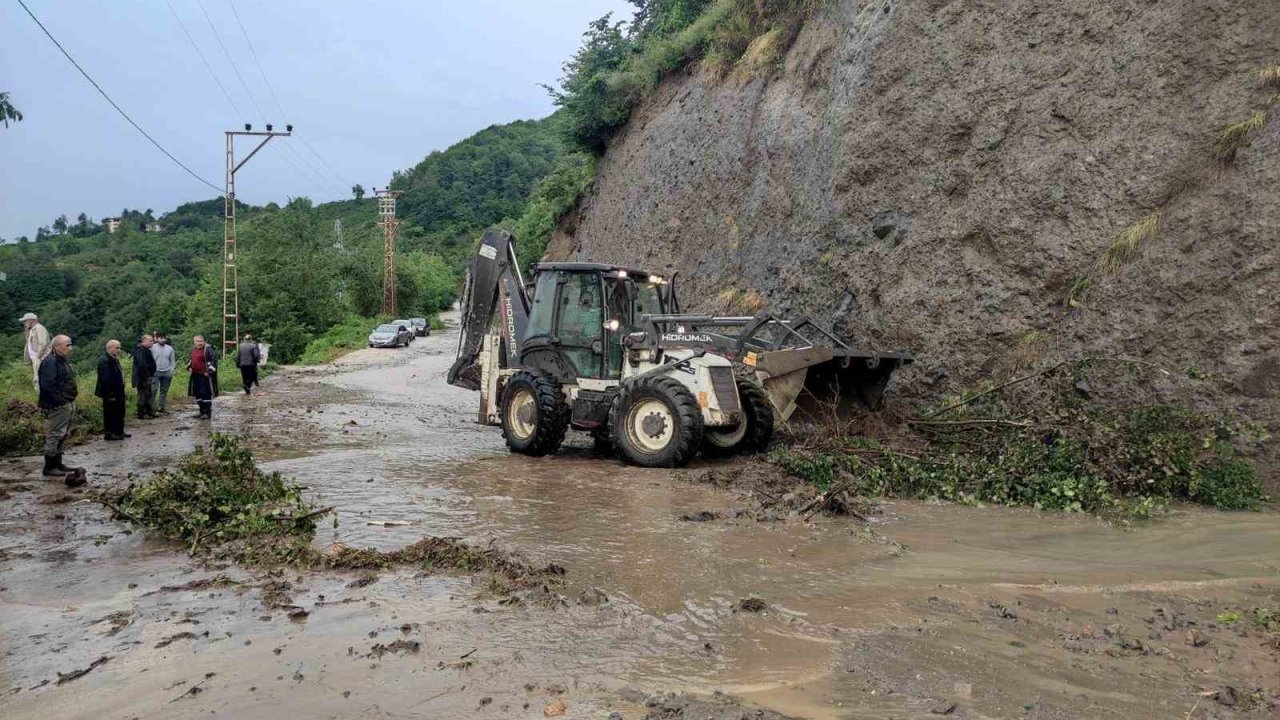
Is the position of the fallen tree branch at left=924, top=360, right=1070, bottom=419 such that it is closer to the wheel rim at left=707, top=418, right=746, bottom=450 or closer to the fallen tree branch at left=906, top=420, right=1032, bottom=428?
the fallen tree branch at left=906, top=420, right=1032, bottom=428

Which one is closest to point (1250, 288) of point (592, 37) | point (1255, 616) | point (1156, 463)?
point (1156, 463)

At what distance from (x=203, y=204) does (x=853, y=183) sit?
363 feet

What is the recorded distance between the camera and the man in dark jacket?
13.3 meters

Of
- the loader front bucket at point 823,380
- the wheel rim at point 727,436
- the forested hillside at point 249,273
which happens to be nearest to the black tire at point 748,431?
the wheel rim at point 727,436

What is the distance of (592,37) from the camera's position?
25.7 m

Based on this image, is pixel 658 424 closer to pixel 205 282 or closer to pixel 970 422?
pixel 970 422

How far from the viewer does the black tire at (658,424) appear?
35.4ft

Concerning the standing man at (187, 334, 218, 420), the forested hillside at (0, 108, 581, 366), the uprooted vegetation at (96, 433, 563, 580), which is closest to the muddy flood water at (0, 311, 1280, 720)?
the uprooted vegetation at (96, 433, 563, 580)

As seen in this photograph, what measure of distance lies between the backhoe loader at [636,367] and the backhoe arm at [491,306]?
0.02m

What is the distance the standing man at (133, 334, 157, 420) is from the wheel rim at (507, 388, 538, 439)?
23.2 feet

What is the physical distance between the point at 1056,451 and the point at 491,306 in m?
8.48

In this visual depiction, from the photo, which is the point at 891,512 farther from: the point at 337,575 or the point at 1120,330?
the point at 337,575

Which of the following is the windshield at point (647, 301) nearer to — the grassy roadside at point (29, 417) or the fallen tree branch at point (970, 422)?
the fallen tree branch at point (970, 422)

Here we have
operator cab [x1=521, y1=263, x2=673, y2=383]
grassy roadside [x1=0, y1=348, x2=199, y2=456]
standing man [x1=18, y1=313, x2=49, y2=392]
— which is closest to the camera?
operator cab [x1=521, y1=263, x2=673, y2=383]
